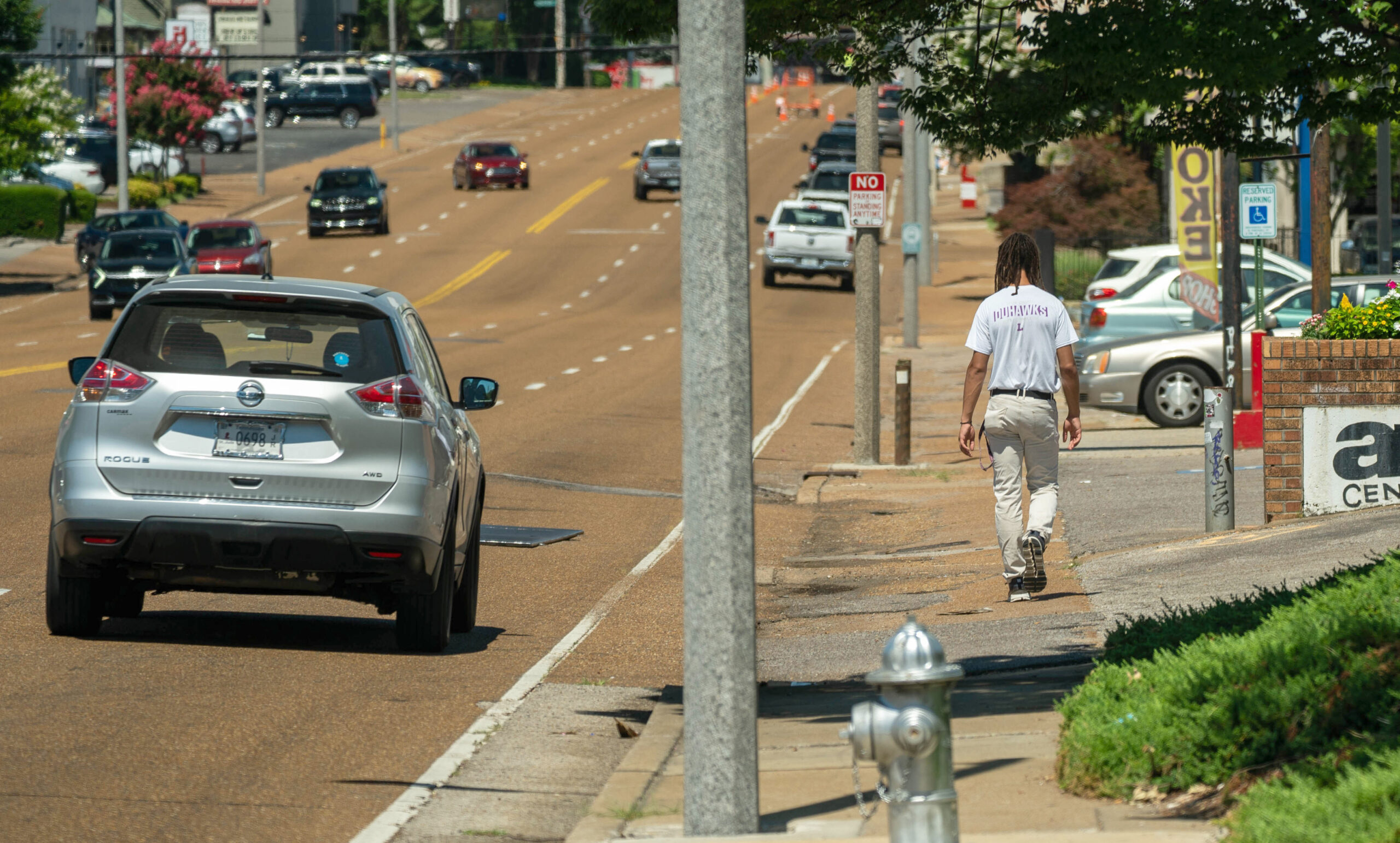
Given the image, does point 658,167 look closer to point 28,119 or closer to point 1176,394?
point 28,119

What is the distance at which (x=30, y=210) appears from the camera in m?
52.3

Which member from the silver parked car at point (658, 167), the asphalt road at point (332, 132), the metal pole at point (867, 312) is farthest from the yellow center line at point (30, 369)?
the asphalt road at point (332, 132)

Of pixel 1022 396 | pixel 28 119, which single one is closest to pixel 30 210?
pixel 28 119

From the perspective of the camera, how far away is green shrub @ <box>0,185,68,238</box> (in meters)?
52.1

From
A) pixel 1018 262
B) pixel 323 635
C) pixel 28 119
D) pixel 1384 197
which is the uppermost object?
pixel 28 119

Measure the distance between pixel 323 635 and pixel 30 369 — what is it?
57.8 feet

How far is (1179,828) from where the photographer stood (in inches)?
210

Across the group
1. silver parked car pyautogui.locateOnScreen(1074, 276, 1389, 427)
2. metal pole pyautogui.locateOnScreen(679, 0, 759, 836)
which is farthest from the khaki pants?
silver parked car pyautogui.locateOnScreen(1074, 276, 1389, 427)

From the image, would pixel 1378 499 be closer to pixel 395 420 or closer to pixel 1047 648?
pixel 1047 648

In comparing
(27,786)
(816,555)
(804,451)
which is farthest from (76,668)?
(804,451)

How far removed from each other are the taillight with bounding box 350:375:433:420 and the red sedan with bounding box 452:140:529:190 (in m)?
55.6

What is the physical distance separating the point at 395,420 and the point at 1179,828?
4438mm

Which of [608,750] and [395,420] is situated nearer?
[608,750]

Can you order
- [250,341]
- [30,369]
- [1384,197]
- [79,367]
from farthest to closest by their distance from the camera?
[30,369], [1384,197], [79,367], [250,341]
